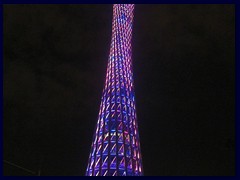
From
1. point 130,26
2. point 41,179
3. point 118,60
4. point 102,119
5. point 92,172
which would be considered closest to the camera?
point 41,179

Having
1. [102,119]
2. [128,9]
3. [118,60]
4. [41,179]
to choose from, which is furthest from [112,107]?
[41,179]

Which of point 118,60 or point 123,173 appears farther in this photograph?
point 118,60

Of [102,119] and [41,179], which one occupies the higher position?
[102,119]

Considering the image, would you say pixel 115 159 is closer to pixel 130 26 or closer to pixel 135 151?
pixel 135 151

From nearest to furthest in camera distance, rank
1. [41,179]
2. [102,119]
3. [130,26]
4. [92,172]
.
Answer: [41,179] < [92,172] < [102,119] < [130,26]

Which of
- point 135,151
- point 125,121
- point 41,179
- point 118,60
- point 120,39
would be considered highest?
point 120,39

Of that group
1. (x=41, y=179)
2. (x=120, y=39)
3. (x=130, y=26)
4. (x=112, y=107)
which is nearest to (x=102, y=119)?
(x=112, y=107)
